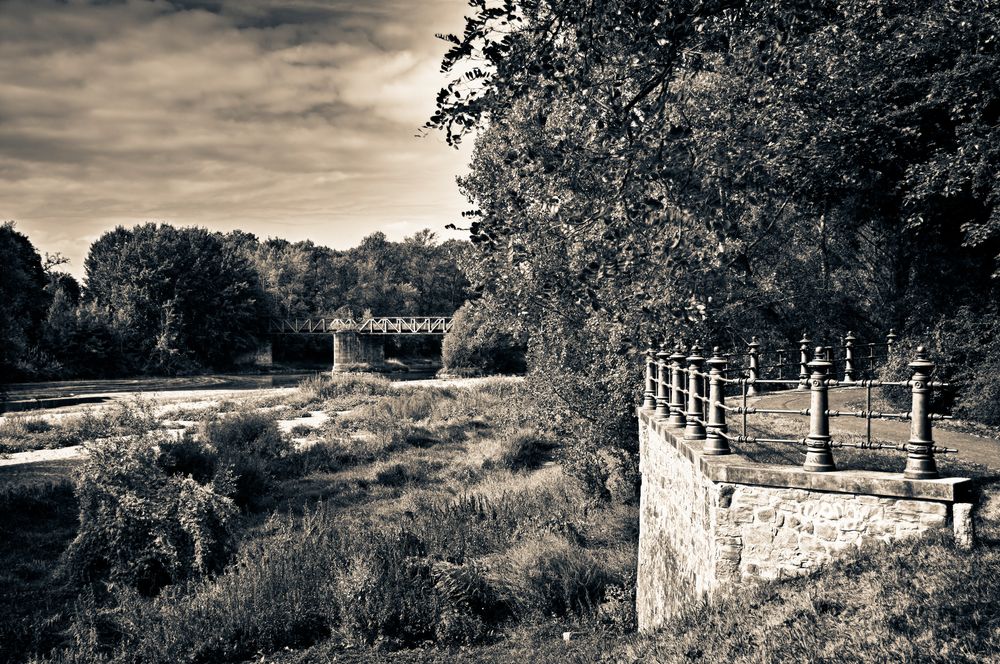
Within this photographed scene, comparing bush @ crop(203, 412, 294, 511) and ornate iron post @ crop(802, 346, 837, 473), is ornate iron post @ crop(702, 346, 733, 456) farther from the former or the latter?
bush @ crop(203, 412, 294, 511)

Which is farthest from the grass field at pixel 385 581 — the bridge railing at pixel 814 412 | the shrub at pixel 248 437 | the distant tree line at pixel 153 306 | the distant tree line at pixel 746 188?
the distant tree line at pixel 153 306

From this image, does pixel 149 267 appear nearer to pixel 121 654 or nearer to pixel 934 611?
pixel 121 654

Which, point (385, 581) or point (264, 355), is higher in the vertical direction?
point (264, 355)

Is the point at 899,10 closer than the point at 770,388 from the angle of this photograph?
Yes

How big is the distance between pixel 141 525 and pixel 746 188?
42.9 feet

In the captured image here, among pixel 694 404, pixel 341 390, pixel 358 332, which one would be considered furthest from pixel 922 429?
pixel 358 332

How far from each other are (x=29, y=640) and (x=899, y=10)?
17042 mm

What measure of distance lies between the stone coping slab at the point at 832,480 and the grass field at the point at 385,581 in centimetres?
41

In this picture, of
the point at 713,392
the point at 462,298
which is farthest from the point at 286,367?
the point at 713,392

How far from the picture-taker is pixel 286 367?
62.9 meters

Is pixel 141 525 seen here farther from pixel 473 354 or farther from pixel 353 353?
pixel 353 353

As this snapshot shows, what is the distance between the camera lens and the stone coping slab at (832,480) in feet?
18.3

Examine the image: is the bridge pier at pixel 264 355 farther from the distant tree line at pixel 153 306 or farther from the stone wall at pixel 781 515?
the stone wall at pixel 781 515

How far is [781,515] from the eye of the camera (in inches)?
249
